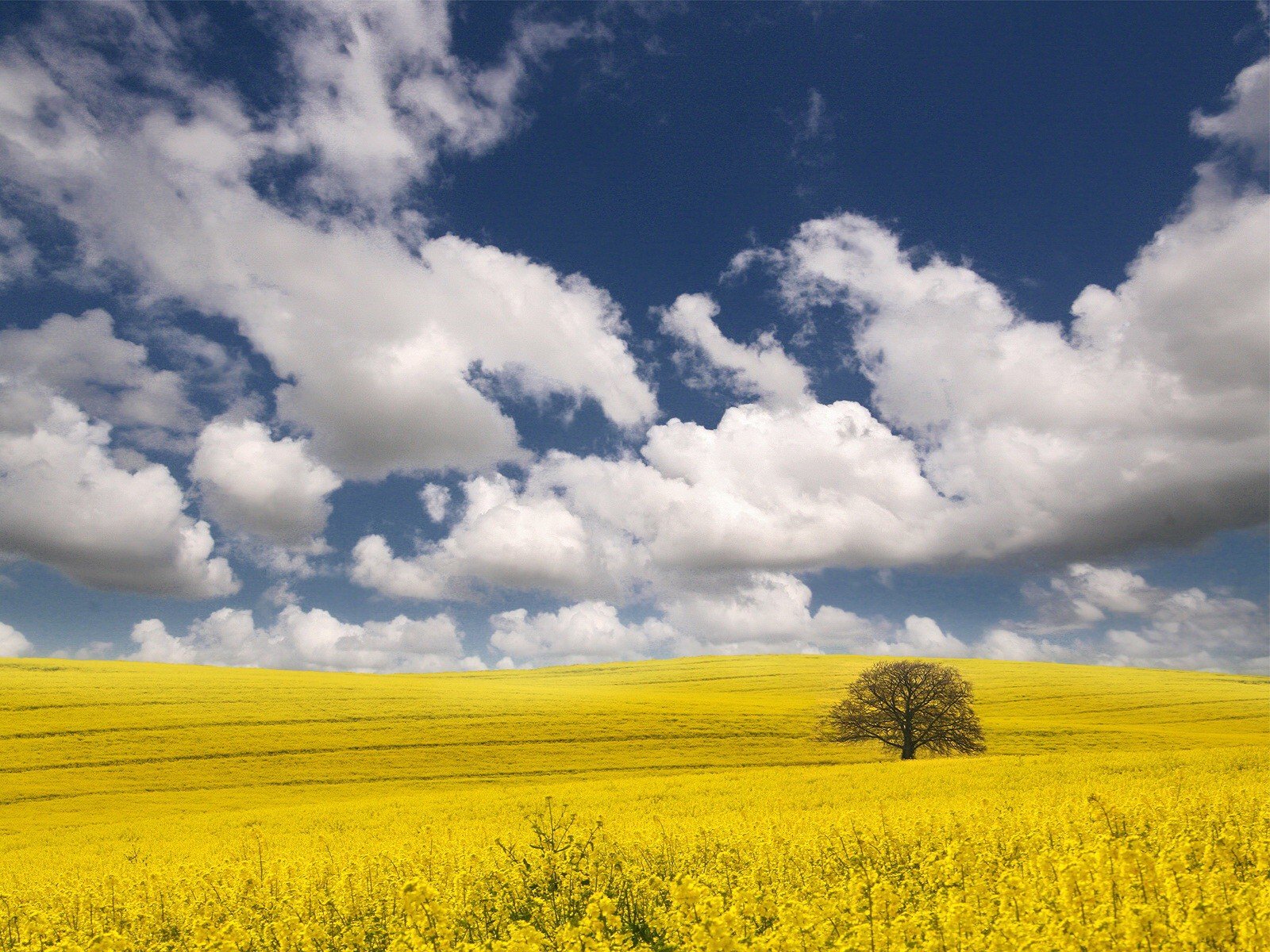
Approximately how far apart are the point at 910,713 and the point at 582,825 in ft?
83.0

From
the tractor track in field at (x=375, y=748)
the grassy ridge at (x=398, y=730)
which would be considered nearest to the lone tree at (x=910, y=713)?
the grassy ridge at (x=398, y=730)

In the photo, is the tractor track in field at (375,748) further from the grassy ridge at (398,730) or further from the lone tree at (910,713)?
the lone tree at (910,713)

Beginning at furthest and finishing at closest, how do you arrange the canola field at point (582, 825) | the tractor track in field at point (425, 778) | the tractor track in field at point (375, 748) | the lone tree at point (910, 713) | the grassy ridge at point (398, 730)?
the lone tree at point (910, 713), the grassy ridge at point (398, 730), the tractor track in field at point (375, 748), the tractor track in field at point (425, 778), the canola field at point (582, 825)

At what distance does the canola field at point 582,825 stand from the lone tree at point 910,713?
6.49ft

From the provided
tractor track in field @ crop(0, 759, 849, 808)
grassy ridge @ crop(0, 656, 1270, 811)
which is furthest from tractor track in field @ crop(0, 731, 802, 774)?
tractor track in field @ crop(0, 759, 849, 808)

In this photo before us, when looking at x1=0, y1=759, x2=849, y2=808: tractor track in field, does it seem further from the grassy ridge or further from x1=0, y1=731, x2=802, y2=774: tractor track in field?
x1=0, y1=731, x2=802, y2=774: tractor track in field

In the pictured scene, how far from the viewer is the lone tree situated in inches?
1394

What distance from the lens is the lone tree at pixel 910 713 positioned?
35.4 metres

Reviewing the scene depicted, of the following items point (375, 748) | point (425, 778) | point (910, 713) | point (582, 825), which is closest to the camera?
point (582, 825)

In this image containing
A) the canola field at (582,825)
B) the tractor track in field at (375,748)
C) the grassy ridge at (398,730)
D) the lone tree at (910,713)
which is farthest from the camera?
the lone tree at (910,713)

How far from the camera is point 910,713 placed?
3606 centimetres

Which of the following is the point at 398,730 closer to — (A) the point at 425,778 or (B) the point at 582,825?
(A) the point at 425,778

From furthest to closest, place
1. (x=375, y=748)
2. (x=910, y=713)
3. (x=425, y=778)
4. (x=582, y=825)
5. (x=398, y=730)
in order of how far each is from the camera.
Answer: (x=398, y=730)
(x=910, y=713)
(x=375, y=748)
(x=425, y=778)
(x=582, y=825)

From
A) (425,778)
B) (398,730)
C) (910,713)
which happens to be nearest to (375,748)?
(398,730)
